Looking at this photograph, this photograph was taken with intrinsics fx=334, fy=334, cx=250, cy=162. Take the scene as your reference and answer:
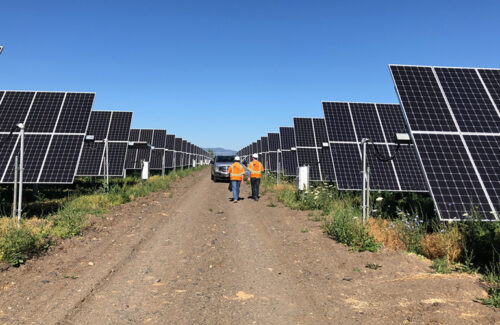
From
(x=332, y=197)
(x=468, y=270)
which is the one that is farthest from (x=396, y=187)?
(x=468, y=270)

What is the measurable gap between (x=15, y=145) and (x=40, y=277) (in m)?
7.16

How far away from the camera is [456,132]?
322 inches

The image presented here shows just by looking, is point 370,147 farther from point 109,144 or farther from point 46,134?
point 109,144

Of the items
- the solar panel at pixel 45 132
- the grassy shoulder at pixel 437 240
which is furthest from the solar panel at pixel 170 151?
the grassy shoulder at pixel 437 240

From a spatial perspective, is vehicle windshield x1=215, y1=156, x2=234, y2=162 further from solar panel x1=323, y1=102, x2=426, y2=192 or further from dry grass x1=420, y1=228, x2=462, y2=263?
dry grass x1=420, y1=228, x2=462, y2=263

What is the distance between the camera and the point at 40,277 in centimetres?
574

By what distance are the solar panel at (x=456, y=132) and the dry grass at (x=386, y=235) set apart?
129cm

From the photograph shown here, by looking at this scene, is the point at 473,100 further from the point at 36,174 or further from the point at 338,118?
the point at 36,174

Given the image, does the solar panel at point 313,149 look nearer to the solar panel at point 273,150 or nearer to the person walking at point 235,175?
the person walking at point 235,175

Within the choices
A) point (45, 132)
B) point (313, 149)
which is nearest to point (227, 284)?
point (45, 132)

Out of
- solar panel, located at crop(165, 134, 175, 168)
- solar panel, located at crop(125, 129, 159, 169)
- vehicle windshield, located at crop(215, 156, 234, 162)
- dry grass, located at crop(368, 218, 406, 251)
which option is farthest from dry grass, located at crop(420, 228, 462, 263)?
solar panel, located at crop(165, 134, 175, 168)

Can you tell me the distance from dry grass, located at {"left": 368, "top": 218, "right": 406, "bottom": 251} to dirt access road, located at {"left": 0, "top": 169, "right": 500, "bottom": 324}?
613 mm

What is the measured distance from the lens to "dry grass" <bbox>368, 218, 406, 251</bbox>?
24.1ft

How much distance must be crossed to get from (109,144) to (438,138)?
1928cm
